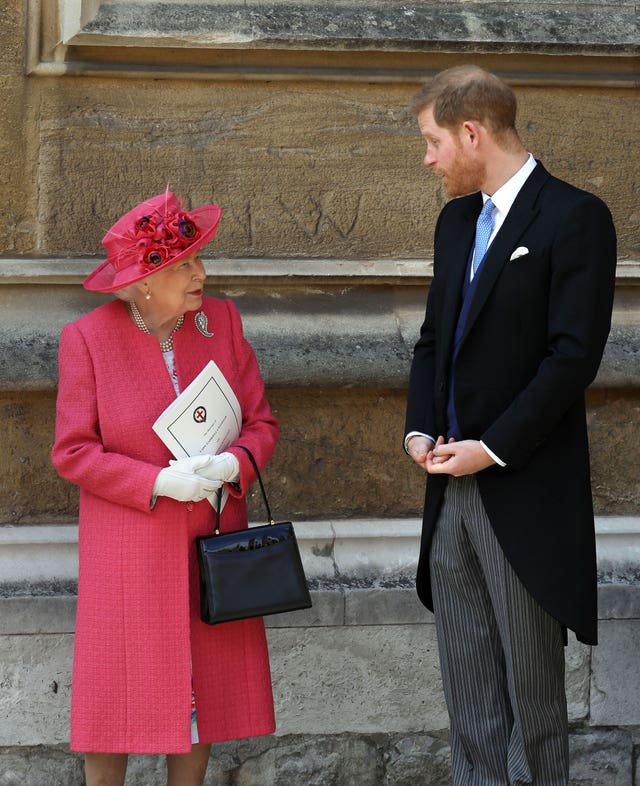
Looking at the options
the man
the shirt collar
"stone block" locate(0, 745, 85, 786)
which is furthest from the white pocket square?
"stone block" locate(0, 745, 85, 786)

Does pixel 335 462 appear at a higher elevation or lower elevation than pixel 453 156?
lower

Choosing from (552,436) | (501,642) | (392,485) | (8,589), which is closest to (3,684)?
(8,589)

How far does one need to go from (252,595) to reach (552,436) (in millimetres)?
820

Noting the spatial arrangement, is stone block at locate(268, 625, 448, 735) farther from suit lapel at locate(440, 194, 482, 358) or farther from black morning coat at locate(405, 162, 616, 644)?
suit lapel at locate(440, 194, 482, 358)

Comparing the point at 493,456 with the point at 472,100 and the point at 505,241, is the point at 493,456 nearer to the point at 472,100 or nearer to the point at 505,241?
the point at 505,241

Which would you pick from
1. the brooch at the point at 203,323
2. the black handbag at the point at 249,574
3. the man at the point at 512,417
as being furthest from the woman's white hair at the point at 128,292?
the man at the point at 512,417

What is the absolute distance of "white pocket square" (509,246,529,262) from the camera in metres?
2.89

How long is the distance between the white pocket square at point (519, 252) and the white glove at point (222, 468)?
0.84 metres

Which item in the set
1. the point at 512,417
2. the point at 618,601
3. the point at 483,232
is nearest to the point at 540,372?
the point at 512,417

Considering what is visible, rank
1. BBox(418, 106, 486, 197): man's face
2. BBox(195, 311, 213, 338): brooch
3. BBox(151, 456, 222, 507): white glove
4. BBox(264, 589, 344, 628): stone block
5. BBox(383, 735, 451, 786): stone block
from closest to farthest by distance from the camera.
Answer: BBox(418, 106, 486, 197): man's face
BBox(151, 456, 222, 507): white glove
BBox(195, 311, 213, 338): brooch
BBox(264, 589, 344, 628): stone block
BBox(383, 735, 451, 786): stone block

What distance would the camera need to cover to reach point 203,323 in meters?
3.31

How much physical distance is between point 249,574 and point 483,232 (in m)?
1.00

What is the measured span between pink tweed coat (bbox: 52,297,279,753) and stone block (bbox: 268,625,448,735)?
0.81m

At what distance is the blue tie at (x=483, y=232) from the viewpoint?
3.05 metres
